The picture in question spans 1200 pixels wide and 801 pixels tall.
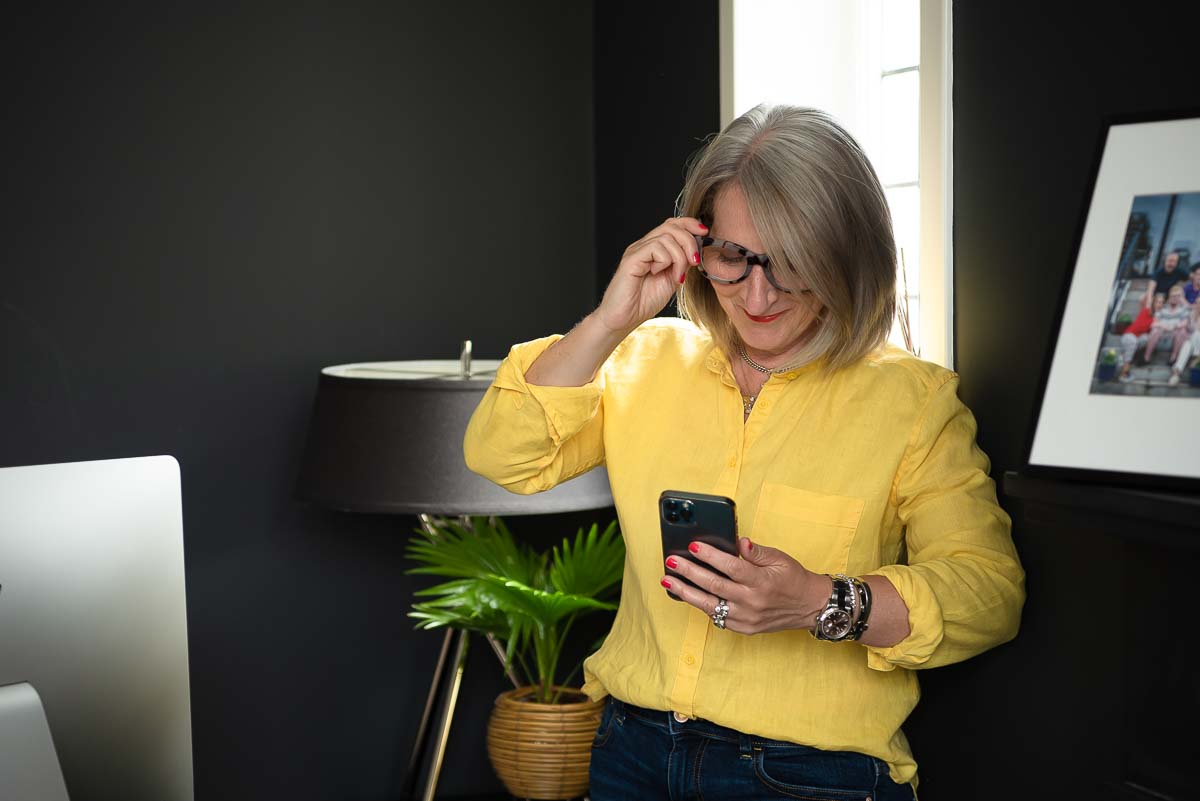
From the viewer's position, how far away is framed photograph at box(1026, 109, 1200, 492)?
111 cm

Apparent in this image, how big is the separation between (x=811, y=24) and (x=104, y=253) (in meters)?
1.73

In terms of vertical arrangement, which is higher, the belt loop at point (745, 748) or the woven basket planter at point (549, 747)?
the belt loop at point (745, 748)

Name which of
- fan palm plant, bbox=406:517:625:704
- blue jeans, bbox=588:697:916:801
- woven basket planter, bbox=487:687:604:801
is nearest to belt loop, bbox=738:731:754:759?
blue jeans, bbox=588:697:916:801

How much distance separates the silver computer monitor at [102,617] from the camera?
1350 millimetres

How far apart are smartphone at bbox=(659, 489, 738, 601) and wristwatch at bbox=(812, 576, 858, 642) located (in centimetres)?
12

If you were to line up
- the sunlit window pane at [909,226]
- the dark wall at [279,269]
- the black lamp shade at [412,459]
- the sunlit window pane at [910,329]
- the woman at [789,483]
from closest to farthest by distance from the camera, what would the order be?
the woman at [789,483] → the sunlit window pane at [910,329] → the sunlit window pane at [909,226] → the black lamp shade at [412,459] → the dark wall at [279,269]

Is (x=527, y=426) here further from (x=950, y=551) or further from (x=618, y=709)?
(x=950, y=551)

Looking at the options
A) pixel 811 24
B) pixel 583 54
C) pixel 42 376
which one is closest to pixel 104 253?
pixel 42 376

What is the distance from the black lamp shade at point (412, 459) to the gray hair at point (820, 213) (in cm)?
93

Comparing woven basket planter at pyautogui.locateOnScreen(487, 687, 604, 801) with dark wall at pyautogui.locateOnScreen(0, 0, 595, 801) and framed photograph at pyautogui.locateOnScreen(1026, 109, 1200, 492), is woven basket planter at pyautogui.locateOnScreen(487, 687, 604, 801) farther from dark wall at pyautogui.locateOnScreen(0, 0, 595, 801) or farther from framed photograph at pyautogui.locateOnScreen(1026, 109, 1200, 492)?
framed photograph at pyautogui.locateOnScreen(1026, 109, 1200, 492)

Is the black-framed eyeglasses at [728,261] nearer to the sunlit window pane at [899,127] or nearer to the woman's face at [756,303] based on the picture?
the woman's face at [756,303]

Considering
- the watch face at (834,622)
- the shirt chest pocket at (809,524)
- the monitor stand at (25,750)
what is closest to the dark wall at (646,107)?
the shirt chest pocket at (809,524)

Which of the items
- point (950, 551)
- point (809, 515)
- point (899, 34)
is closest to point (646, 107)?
point (899, 34)

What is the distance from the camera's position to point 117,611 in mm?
1403
